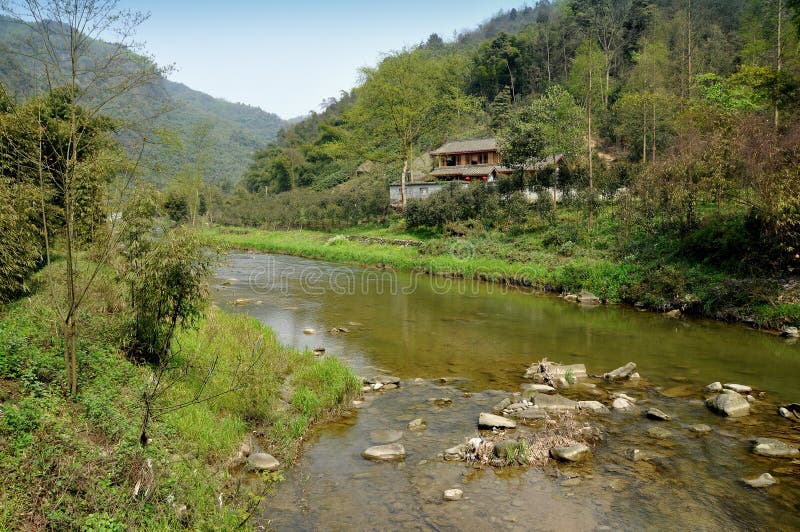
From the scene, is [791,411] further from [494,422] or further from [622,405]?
[494,422]

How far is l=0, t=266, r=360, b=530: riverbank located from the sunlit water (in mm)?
907

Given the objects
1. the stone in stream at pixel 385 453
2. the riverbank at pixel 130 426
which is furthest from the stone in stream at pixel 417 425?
the riverbank at pixel 130 426

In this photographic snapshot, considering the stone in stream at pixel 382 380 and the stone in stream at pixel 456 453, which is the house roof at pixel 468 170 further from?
the stone in stream at pixel 456 453

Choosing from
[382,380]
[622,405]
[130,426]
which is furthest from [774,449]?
[130,426]

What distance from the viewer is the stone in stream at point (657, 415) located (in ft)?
37.6

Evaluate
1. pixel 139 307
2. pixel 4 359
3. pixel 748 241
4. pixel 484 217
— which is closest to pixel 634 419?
pixel 139 307

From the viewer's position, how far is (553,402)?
12.1 m

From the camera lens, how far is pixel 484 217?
38688mm

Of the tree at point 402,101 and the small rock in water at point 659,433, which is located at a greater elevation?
the tree at point 402,101

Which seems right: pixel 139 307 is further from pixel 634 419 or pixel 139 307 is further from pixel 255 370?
pixel 634 419

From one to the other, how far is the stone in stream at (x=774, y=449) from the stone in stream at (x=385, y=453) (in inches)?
283

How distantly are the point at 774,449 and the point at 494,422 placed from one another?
18.2ft

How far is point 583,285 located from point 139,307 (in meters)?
21.7

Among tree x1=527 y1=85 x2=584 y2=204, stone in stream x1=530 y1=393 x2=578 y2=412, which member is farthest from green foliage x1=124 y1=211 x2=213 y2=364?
tree x1=527 y1=85 x2=584 y2=204
